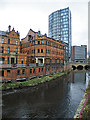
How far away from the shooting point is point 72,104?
16.5m

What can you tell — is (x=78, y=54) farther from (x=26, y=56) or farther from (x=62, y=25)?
(x=26, y=56)

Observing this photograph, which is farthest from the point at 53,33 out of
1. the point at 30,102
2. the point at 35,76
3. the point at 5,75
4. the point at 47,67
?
the point at 30,102

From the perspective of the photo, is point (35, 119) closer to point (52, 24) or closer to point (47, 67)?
point (47, 67)

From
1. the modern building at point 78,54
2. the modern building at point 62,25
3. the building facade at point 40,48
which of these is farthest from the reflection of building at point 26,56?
the modern building at point 78,54

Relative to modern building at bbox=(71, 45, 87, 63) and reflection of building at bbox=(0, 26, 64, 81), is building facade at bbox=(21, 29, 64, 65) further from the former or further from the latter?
modern building at bbox=(71, 45, 87, 63)

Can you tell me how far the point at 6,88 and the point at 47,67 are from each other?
777 inches

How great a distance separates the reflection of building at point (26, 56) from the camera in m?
25.2

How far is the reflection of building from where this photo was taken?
82.8 ft

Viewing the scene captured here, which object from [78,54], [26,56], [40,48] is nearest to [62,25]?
[78,54]

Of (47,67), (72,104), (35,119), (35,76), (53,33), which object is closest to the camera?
(35,119)

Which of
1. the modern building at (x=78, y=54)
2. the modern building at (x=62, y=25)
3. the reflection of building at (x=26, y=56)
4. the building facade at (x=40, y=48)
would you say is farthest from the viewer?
the modern building at (x=78, y=54)

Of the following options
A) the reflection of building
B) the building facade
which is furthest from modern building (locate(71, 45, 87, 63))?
the building facade

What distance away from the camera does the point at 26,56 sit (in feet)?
111

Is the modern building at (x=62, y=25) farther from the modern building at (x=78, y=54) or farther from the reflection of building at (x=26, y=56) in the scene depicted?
the reflection of building at (x=26, y=56)
